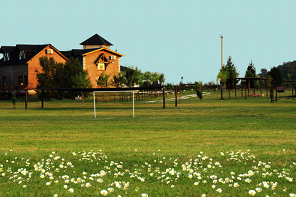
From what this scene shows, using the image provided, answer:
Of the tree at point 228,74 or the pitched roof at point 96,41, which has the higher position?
the pitched roof at point 96,41

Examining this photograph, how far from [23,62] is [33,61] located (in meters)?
1.68

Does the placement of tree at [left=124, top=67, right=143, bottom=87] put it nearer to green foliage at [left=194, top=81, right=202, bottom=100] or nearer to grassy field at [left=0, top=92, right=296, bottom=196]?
green foliage at [left=194, top=81, right=202, bottom=100]

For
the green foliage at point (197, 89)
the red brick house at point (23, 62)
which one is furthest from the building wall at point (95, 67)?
the green foliage at point (197, 89)

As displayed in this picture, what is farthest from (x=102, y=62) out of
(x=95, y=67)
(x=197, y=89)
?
(x=197, y=89)

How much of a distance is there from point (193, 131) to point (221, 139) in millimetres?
2887

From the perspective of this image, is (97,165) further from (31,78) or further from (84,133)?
(31,78)

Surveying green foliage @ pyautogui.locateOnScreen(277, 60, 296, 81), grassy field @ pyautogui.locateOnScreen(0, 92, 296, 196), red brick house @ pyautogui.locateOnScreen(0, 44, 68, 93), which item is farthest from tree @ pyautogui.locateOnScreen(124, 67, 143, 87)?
green foliage @ pyautogui.locateOnScreen(277, 60, 296, 81)

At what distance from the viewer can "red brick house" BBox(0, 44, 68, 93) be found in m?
65.2

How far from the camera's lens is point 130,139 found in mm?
13977

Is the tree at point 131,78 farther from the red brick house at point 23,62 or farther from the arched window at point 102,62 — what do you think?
the red brick house at point 23,62

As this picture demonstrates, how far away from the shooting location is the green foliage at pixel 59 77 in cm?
5766

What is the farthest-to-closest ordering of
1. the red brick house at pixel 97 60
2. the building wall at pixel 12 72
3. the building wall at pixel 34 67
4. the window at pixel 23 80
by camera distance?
1. the red brick house at pixel 97 60
2. the window at pixel 23 80
3. the building wall at pixel 12 72
4. the building wall at pixel 34 67

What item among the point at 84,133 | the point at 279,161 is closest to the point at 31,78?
the point at 84,133

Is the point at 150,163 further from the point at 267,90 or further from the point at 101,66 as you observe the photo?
the point at 101,66
